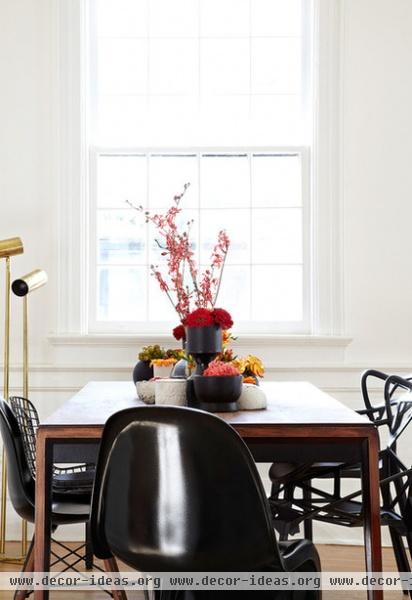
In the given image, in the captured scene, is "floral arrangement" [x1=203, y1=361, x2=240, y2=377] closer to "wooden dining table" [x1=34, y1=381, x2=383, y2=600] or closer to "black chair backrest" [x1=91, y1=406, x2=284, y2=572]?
"wooden dining table" [x1=34, y1=381, x2=383, y2=600]

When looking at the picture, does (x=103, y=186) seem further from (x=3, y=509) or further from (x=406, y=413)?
(x=406, y=413)

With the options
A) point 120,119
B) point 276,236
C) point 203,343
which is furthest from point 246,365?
point 120,119

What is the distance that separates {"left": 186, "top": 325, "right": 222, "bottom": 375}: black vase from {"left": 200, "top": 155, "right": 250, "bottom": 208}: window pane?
1.77 meters

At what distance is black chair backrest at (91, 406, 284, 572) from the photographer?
183cm

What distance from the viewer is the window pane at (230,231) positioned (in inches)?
175

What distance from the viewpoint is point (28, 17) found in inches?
170

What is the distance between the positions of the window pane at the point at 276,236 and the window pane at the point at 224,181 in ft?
0.48

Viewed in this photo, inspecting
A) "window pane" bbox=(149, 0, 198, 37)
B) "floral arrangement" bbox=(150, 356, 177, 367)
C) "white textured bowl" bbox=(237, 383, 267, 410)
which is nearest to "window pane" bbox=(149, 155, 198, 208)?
"window pane" bbox=(149, 0, 198, 37)

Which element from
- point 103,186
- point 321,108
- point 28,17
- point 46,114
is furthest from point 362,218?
point 28,17

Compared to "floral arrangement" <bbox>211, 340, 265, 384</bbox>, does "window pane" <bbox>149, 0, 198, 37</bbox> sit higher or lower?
higher

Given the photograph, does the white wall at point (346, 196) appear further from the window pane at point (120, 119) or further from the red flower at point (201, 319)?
the red flower at point (201, 319)

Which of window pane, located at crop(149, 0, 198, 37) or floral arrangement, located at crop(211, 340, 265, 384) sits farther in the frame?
window pane, located at crop(149, 0, 198, 37)

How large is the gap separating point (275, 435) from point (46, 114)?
2689 mm

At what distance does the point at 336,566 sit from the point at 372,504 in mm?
1611
